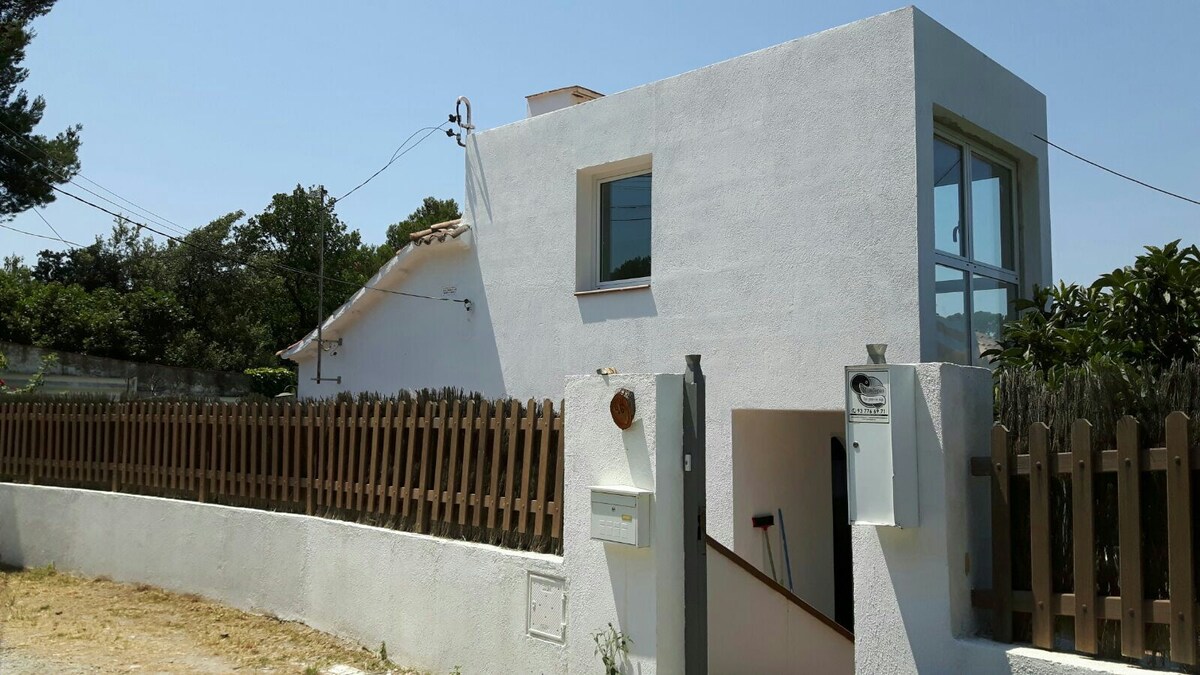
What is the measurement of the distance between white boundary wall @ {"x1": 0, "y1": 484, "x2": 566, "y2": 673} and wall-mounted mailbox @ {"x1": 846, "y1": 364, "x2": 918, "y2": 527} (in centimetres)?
227

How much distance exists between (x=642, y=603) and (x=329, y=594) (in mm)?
3612

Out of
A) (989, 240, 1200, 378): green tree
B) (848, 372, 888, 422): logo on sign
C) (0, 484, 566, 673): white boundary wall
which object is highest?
(989, 240, 1200, 378): green tree

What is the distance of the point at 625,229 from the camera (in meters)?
9.84

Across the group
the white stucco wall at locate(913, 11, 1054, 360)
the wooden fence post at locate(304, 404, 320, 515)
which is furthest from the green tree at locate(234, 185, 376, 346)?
the white stucco wall at locate(913, 11, 1054, 360)

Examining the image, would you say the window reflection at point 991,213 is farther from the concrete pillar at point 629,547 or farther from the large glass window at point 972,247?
the concrete pillar at point 629,547

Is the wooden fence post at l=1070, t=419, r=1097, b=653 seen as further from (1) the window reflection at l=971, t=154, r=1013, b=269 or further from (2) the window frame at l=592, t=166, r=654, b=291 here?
(2) the window frame at l=592, t=166, r=654, b=291

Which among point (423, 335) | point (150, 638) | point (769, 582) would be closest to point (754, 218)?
point (769, 582)

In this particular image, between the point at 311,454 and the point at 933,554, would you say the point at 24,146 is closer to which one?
the point at 311,454

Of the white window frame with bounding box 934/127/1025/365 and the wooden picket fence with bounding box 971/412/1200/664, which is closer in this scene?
the wooden picket fence with bounding box 971/412/1200/664

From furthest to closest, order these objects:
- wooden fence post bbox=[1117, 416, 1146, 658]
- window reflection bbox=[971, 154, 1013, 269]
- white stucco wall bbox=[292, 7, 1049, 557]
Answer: window reflection bbox=[971, 154, 1013, 269]
white stucco wall bbox=[292, 7, 1049, 557]
wooden fence post bbox=[1117, 416, 1146, 658]

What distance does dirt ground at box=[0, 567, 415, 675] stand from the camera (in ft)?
23.3

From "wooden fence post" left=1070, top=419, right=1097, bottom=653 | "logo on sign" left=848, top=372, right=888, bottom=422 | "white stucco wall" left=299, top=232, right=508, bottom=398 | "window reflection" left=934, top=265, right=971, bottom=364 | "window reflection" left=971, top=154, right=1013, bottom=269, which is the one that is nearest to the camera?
"wooden fence post" left=1070, top=419, right=1097, bottom=653

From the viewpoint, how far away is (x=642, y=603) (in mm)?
5312

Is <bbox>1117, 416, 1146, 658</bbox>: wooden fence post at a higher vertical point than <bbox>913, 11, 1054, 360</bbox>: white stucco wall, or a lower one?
lower
